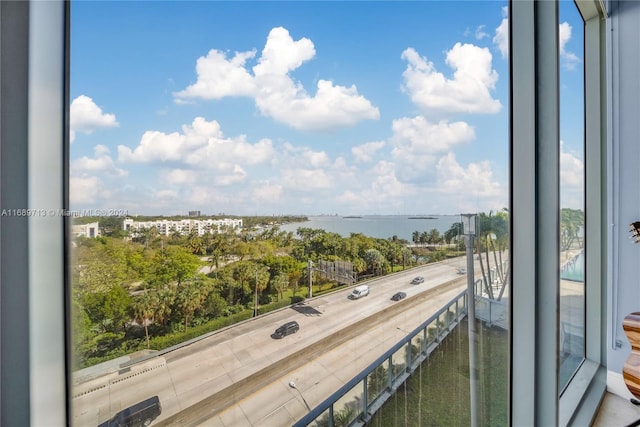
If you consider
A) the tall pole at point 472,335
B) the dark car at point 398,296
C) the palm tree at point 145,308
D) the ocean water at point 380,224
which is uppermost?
the ocean water at point 380,224

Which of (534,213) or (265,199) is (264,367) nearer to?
(265,199)

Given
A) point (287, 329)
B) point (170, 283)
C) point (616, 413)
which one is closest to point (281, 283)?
point (287, 329)

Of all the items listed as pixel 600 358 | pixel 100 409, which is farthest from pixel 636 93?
pixel 100 409

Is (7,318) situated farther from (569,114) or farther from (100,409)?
(569,114)

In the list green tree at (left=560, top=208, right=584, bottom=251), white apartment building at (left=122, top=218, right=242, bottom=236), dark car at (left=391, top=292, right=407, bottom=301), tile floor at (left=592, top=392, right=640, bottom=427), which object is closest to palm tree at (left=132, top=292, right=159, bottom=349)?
white apartment building at (left=122, top=218, right=242, bottom=236)

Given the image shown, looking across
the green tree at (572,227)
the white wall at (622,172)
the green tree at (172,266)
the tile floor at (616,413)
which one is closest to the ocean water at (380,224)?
the green tree at (172,266)

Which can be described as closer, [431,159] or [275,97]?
[275,97]

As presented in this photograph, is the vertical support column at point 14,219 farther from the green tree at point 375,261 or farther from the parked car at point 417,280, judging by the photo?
the parked car at point 417,280
